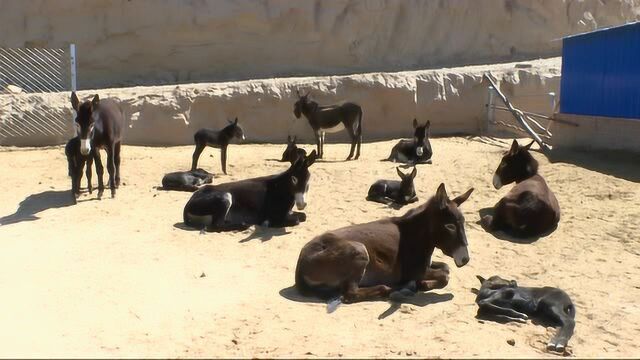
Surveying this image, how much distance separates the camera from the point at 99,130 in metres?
12.5

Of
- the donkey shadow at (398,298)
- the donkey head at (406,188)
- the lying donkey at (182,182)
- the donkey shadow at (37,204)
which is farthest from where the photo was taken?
the lying donkey at (182,182)

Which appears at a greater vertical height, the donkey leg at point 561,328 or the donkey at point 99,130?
the donkey at point 99,130

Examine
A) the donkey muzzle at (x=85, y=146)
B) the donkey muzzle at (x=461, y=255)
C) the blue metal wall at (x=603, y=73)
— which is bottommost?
the donkey muzzle at (x=461, y=255)

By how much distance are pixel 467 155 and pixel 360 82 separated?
481 centimetres

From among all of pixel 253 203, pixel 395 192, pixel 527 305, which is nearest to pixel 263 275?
pixel 253 203

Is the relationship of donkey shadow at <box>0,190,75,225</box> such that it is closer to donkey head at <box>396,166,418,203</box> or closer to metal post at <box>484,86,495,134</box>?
donkey head at <box>396,166,418,203</box>

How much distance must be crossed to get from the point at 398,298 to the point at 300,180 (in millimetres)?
3409

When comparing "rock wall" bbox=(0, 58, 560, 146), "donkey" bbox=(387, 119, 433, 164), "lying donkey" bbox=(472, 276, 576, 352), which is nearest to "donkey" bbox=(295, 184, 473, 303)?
"lying donkey" bbox=(472, 276, 576, 352)

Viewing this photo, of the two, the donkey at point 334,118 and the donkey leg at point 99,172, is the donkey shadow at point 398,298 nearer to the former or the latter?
the donkey leg at point 99,172

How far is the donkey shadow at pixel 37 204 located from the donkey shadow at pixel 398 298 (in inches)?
215

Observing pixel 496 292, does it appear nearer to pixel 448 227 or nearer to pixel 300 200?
pixel 448 227

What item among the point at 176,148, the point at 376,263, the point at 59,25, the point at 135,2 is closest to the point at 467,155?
the point at 176,148

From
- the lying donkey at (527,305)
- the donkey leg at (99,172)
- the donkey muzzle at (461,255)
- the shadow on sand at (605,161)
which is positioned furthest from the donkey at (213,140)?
the lying donkey at (527,305)

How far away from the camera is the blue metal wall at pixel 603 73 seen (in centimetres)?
1525
